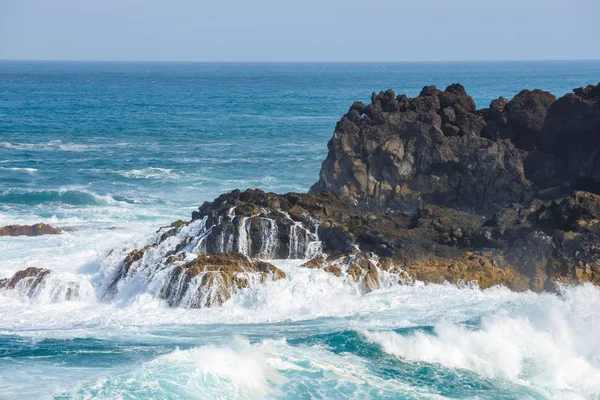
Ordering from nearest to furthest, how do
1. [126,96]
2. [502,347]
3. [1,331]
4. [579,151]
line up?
[502,347] < [1,331] < [579,151] < [126,96]

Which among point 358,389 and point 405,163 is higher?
point 405,163

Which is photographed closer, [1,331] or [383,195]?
[1,331]

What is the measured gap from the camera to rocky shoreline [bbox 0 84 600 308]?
2592 cm

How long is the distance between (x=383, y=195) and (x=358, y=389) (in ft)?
49.3

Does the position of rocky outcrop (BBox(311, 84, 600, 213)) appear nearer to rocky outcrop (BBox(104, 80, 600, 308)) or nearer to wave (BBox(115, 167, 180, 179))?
rocky outcrop (BBox(104, 80, 600, 308))

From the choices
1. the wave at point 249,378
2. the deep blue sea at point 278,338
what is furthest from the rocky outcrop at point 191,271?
the wave at point 249,378

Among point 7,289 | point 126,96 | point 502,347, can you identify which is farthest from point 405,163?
point 126,96

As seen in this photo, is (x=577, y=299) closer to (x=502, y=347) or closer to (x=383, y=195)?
(x=502, y=347)

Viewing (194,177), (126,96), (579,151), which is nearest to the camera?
(579,151)

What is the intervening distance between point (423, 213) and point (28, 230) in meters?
15.8

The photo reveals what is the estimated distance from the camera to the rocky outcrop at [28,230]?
1350 inches

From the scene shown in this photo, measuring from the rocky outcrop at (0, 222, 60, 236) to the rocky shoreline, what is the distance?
6.78m

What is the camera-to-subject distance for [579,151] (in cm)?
3291

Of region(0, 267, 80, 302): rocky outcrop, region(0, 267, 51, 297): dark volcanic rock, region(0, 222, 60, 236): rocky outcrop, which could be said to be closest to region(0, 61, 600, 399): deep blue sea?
region(0, 267, 80, 302): rocky outcrop
